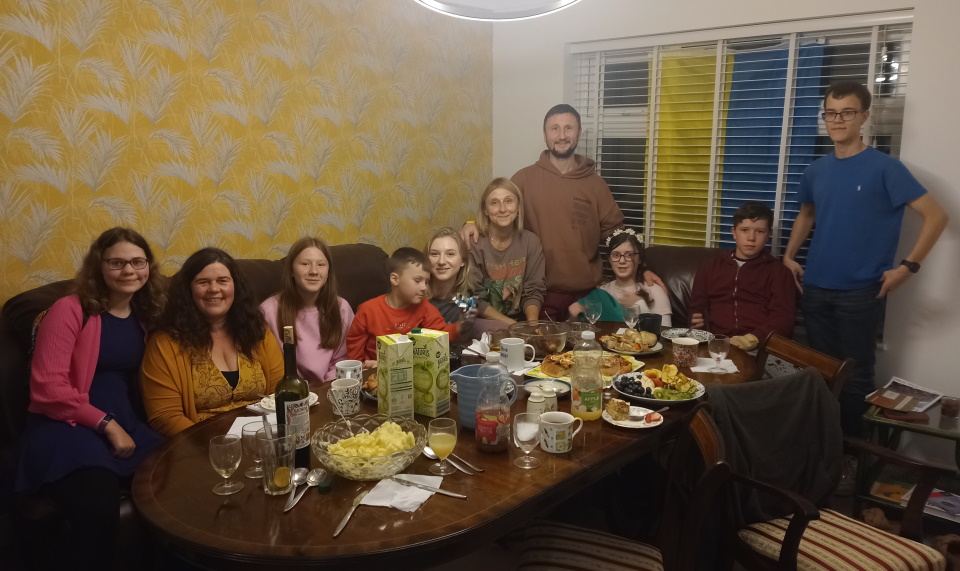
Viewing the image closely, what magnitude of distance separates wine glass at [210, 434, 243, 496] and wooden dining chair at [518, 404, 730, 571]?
0.77 m

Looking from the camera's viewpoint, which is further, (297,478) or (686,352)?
(686,352)

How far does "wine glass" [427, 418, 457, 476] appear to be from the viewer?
1540 millimetres

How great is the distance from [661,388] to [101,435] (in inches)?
70.7

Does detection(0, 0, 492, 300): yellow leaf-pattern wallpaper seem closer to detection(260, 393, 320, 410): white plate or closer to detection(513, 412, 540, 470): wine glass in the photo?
detection(260, 393, 320, 410): white plate

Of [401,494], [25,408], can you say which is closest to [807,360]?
[401,494]

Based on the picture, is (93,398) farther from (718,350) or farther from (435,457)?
(718,350)

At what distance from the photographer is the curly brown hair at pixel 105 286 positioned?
7.18ft

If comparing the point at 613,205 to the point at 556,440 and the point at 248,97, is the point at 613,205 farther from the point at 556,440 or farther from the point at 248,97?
the point at 556,440

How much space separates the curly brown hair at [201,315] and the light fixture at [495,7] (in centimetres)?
117

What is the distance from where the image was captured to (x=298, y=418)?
62.0 inches

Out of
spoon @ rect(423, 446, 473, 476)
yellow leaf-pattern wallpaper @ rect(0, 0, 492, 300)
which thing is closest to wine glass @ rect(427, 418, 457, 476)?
spoon @ rect(423, 446, 473, 476)

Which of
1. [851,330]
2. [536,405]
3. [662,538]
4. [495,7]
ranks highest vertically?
[495,7]

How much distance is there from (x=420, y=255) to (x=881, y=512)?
212 cm

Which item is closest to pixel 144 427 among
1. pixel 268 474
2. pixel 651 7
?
pixel 268 474
